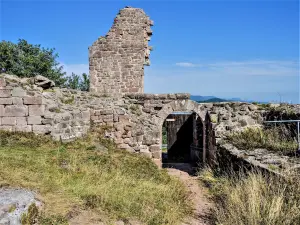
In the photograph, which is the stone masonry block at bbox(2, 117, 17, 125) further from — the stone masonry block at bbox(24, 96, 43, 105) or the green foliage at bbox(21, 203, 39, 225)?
the green foliage at bbox(21, 203, 39, 225)

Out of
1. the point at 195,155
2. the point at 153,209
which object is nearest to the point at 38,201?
the point at 153,209

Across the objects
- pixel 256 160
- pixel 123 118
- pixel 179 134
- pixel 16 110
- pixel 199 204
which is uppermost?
pixel 16 110

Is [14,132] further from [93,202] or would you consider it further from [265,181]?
[265,181]

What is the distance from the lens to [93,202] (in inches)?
191

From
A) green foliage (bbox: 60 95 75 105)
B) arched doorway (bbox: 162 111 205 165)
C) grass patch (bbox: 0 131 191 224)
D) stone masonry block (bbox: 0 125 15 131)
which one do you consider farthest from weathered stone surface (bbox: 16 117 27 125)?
arched doorway (bbox: 162 111 205 165)

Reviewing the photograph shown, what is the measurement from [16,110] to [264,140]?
6811 millimetres

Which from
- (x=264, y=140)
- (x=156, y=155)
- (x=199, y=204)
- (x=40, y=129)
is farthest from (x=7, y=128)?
(x=264, y=140)

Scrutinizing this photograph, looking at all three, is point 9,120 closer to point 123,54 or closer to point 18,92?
point 18,92

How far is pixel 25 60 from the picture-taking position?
2164cm

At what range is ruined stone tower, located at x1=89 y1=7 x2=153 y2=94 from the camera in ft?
49.3

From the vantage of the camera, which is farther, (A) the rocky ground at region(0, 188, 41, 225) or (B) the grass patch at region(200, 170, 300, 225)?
(B) the grass patch at region(200, 170, 300, 225)

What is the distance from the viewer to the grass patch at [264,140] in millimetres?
7457

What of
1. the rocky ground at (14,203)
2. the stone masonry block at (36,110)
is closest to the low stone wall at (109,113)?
the stone masonry block at (36,110)

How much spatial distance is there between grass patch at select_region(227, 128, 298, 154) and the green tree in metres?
16.9
